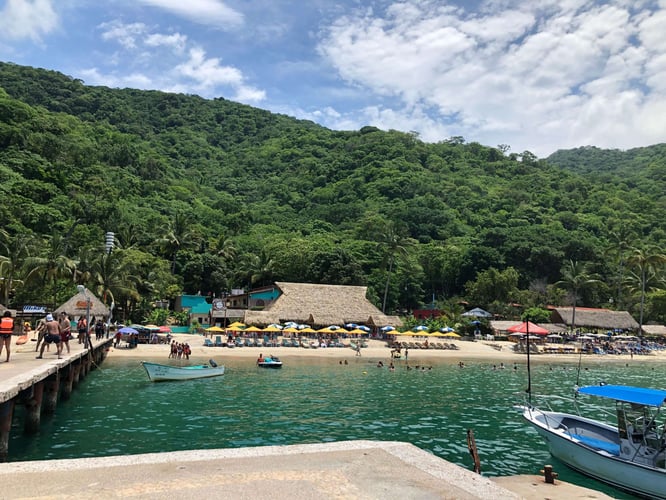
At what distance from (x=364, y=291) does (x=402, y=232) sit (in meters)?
29.9

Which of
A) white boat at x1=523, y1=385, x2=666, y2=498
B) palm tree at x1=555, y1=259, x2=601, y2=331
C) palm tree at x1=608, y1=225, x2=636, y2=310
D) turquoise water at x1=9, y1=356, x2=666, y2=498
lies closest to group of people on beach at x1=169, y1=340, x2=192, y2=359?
turquoise water at x1=9, y1=356, x2=666, y2=498

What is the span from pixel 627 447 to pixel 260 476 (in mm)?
10881

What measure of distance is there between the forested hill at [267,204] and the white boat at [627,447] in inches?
1650

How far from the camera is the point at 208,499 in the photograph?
5879mm

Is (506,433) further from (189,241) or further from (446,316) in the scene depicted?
(189,241)

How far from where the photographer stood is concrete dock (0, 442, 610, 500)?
20.1 ft

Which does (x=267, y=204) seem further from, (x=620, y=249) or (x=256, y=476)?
(x=256, y=476)

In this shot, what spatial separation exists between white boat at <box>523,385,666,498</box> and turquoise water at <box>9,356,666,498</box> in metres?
0.42

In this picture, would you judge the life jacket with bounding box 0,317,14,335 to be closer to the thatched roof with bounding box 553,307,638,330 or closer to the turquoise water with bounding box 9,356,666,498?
the turquoise water with bounding box 9,356,666,498

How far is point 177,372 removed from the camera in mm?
28812

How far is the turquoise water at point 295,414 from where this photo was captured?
15.5m

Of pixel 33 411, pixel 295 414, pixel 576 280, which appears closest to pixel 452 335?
pixel 576 280

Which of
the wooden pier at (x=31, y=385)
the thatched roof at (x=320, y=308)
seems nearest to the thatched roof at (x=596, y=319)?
the thatched roof at (x=320, y=308)

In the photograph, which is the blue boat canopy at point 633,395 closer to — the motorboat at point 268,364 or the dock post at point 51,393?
the dock post at point 51,393
